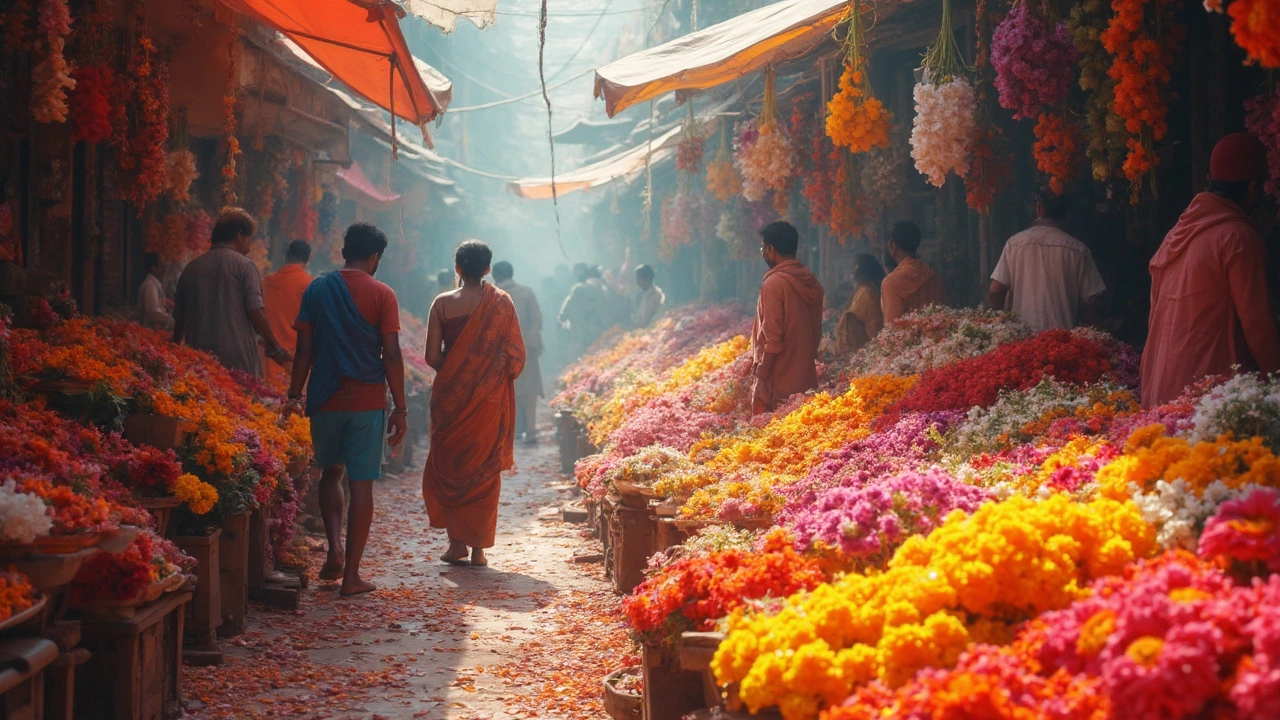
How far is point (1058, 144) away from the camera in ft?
24.1

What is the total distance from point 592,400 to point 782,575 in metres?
10.0

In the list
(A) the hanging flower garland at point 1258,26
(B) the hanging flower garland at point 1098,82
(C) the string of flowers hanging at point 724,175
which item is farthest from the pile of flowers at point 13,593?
(C) the string of flowers hanging at point 724,175

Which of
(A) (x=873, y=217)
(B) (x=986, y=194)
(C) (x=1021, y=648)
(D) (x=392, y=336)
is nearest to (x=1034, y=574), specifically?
(C) (x=1021, y=648)

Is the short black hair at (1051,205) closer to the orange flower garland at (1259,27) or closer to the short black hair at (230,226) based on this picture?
the orange flower garland at (1259,27)

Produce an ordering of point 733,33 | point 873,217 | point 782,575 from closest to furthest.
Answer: point 782,575 < point 733,33 < point 873,217

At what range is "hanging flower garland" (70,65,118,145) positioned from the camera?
7.52m

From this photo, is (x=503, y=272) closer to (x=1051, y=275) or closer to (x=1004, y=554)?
(x=1051, y=275)

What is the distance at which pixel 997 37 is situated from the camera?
730 cm

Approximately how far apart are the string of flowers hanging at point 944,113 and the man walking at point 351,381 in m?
3.92

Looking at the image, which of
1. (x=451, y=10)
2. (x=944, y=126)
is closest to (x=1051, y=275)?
(x=944, y=126)

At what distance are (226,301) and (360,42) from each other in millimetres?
2225

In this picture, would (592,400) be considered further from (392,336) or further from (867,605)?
(867,605)

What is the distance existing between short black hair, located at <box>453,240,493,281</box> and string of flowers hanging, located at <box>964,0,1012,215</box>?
11.6 feet

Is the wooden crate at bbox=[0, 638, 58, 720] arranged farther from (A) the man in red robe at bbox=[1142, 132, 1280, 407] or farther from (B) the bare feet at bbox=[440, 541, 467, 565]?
(B) the bare feet at bbox=[440, 541, 467, 565]
